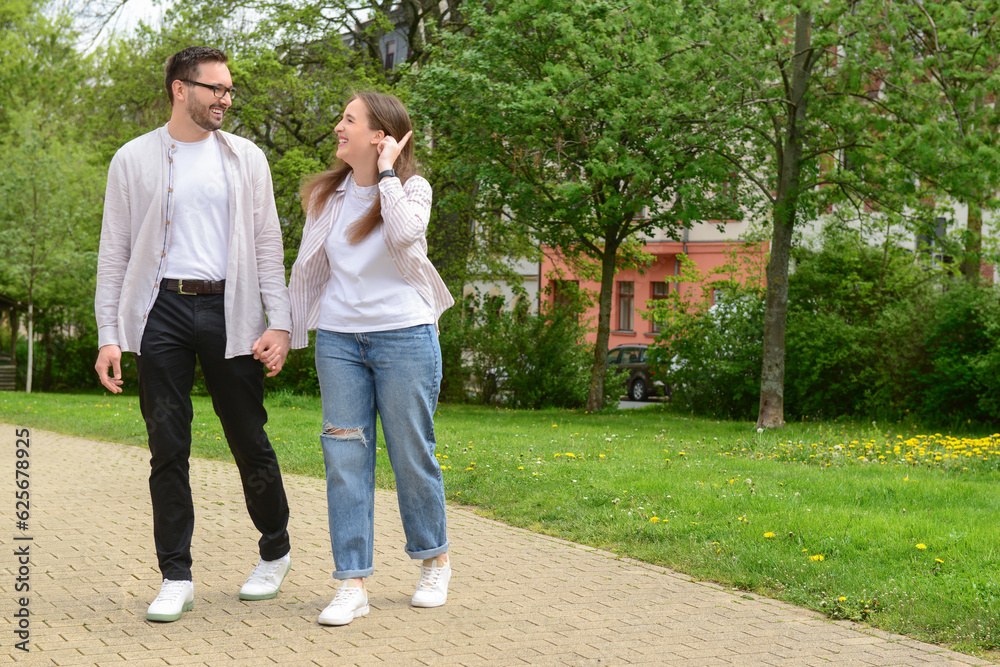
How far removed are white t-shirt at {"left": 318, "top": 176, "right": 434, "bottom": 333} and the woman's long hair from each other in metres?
0.05

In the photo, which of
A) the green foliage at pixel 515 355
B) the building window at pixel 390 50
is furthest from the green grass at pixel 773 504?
the building window at pixel 390 50

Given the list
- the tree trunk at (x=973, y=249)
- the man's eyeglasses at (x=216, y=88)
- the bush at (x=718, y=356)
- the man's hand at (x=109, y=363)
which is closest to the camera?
the man's hand at (x=109, y=363)

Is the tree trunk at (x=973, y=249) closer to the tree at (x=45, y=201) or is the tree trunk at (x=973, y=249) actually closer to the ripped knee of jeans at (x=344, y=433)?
the ripped knee of jeans at (x=344, y=433)

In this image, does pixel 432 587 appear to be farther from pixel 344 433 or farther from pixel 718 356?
pixel 718 356

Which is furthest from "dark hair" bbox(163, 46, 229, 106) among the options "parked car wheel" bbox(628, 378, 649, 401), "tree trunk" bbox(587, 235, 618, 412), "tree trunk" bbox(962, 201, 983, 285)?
"parked car wheel" bbox(628, 378, 649, 401)

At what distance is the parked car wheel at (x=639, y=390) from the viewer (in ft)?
100

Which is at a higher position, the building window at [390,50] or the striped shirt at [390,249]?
the building window at [390,50]

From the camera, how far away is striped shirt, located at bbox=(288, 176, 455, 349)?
4.05 meters

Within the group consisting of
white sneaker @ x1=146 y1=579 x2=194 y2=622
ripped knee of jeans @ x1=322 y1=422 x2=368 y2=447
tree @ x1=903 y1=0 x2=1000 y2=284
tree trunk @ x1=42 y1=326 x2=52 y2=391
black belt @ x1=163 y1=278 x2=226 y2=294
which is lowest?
tree trunk @ x1=42 y1=326 x2=52 y2=391

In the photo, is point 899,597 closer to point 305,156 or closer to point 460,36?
point 460,36

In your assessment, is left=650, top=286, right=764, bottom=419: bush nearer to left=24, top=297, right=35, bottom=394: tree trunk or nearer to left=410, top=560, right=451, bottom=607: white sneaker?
left=410, top=560, right=451, bottom=607: white sneaker

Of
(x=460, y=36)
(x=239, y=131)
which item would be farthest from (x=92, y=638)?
(x=239, y=131)

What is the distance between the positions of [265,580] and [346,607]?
0.53 m

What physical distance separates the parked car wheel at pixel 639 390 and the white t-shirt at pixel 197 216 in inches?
1054
